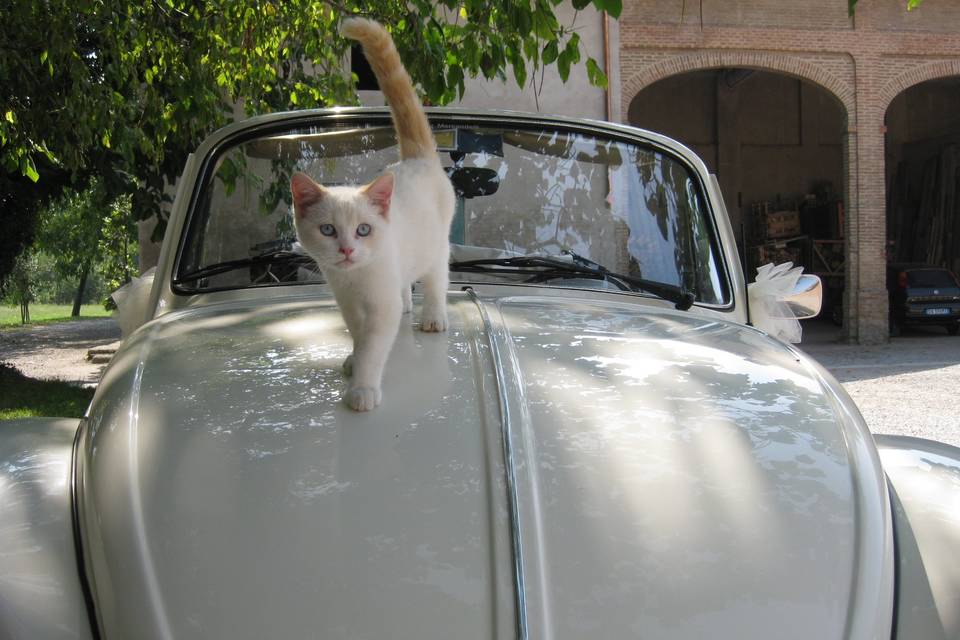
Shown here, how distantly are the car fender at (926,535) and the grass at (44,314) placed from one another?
33.5 metres

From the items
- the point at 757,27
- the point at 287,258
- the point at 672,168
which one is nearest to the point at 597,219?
the point at 672,168

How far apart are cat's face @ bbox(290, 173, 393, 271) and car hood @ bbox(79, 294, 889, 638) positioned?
0.25 metres

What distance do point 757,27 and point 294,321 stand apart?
16.9 m

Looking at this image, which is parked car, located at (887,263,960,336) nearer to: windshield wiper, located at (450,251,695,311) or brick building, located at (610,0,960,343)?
brick building, located at (610,0,960,343)

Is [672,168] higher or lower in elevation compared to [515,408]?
higher

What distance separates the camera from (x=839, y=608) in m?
1.32

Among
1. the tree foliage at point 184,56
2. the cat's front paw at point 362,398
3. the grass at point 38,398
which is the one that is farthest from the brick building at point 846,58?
the cat's front paw at point 362,398

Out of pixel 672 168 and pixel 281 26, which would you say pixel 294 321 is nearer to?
pixel 672 168

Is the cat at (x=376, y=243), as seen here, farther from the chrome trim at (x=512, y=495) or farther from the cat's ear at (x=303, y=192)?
the chrome trim at (x=512, y=495)

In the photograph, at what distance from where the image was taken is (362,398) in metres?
1.60

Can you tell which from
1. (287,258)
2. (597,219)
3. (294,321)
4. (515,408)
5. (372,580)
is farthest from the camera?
(597,219)

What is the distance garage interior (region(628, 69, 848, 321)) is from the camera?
85.6 feet

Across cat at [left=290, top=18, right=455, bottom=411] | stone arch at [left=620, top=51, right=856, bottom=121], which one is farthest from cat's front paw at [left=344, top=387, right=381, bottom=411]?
stone arch at [left=620, top=51, right=856, bottom=121]

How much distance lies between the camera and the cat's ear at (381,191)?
6.11 ft
